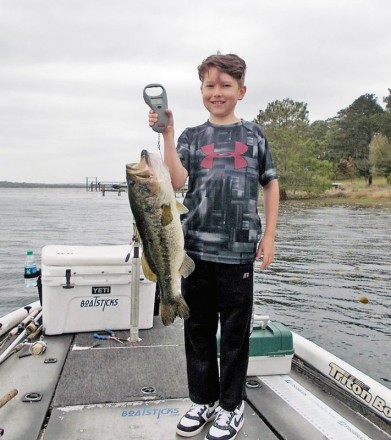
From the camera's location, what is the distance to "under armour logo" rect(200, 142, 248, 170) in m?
2.89

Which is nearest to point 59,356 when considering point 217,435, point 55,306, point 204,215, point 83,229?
point 55,306

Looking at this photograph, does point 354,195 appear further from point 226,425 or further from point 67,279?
point 226,425

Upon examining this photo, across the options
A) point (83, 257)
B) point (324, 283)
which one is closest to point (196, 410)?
point (83, 257)

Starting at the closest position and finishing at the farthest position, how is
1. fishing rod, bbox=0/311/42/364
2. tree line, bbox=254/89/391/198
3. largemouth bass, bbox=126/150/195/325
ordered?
largemouth bass, bbox=126/150/195/325
fishing rod, bbox=0/311/42/364
tree line, bbox=254/89/391/198

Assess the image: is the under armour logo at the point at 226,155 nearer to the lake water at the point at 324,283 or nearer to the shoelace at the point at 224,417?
the shoelace at the point at 224,417

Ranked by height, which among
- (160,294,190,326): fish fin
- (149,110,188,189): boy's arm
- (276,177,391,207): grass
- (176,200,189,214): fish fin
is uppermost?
(276,177,391,207): grass

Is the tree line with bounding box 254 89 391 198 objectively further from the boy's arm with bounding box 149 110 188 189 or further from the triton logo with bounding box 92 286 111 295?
the boy's arm with bounding box 149 110 188 189

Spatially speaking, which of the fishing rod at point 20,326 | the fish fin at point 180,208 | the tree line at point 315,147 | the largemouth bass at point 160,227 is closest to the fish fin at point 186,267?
the largemouth bass at point 160,227

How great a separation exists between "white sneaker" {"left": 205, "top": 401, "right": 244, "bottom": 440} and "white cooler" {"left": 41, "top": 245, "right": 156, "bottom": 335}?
2072 millimetres

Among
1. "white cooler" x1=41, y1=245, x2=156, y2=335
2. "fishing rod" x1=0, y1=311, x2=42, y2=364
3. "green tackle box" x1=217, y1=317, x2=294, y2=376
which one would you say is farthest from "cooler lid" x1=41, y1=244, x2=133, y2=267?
"green tackle box" x1=217, y1=317, x2=294, y2=376

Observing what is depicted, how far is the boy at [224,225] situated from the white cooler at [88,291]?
1.93 m

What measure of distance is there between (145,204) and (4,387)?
216 cm

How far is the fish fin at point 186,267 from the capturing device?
2.77 m

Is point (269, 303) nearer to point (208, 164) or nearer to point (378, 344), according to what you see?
point (378, 344)
